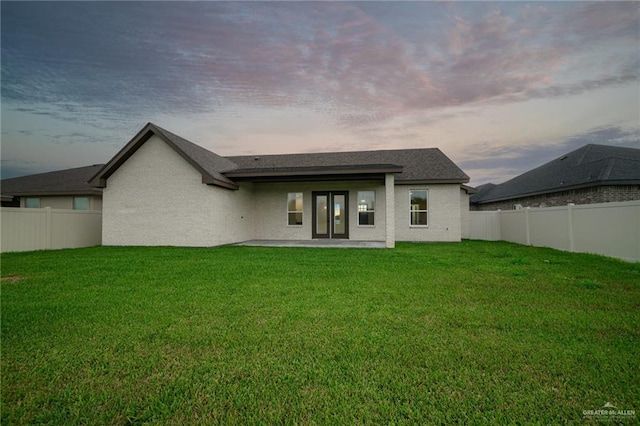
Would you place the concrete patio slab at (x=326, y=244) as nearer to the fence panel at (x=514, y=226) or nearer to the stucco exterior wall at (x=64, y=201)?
the fence panel at (x=514, y=226)

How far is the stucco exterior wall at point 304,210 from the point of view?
16.4m

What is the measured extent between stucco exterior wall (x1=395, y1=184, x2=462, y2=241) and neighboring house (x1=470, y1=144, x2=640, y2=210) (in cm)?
712

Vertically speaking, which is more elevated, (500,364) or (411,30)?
(411,30)

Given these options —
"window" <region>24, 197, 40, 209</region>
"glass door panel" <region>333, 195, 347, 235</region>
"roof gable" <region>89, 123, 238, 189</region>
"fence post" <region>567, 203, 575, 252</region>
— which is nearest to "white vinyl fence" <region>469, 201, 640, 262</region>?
"fence post" <region>567, 203, 575, 252</region>

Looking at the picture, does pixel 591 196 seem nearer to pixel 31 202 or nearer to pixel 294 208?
pixel 294 208

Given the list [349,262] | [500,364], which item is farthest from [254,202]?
[500,364]

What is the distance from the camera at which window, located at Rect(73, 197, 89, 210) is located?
18.8m

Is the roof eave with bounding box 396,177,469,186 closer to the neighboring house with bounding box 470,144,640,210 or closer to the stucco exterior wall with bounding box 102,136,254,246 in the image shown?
the neighboring house with bounding box 470,144,640,210

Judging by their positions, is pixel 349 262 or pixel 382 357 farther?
pixel 349 262

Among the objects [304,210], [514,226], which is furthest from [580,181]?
[304,210]

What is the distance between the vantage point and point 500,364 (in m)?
2.86

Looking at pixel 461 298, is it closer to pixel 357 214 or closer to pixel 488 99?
pixel 357 214

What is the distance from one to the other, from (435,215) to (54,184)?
2400 centimetres

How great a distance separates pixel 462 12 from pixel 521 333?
39.6 feet
